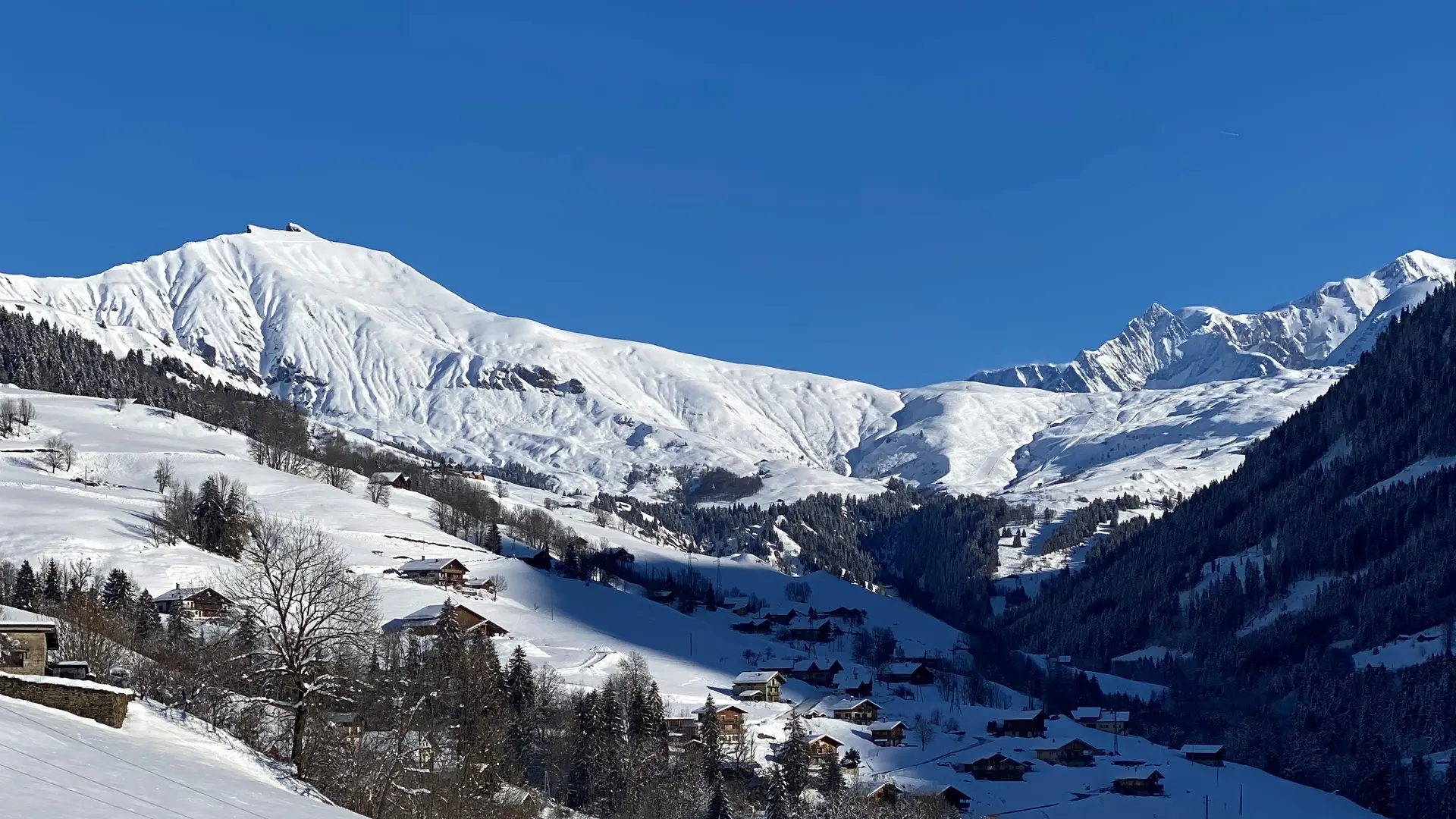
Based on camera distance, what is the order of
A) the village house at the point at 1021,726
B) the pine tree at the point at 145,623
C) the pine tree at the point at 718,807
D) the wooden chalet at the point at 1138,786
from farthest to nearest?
the village house at the point at 1021,726 → the wooden chalet at the point at 1138,786 → the pine tree at the point at 718,807 → the pine tree at the point at 145,623

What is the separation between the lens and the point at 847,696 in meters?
140

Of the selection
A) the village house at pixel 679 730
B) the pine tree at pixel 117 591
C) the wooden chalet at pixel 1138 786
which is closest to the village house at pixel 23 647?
the pine tree at pixel 117 591

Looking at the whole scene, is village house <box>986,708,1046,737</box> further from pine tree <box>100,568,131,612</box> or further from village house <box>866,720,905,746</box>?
pine tree <box>100,568,131,612</box>

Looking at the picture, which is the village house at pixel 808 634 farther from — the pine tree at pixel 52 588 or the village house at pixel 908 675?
the pine tree at pixel 52 588

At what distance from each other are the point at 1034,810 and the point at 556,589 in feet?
224

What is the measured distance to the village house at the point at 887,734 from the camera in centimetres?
12331

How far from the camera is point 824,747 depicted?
113438 millimetres

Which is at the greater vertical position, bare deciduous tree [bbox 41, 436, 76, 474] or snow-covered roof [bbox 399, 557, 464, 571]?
bare deciduous tree [bbox 41, 436, 76, 474]

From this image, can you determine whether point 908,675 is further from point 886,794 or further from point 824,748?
point 886,794

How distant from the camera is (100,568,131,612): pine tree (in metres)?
97.8

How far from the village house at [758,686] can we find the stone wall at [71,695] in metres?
97.5

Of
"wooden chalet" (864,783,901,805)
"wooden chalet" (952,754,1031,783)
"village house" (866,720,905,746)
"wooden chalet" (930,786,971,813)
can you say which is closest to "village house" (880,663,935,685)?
"village house" (866,720,905,746)

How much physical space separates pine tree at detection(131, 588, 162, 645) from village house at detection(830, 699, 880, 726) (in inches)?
2347

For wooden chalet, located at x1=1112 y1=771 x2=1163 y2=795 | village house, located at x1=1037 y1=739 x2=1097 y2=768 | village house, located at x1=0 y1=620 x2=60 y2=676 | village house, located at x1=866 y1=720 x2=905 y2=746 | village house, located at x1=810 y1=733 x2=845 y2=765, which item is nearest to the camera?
village house, located at x1=0 y1=620 x2=60 y2=676
